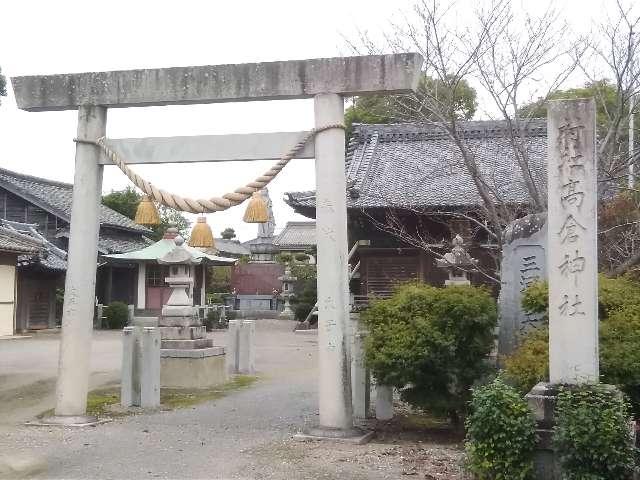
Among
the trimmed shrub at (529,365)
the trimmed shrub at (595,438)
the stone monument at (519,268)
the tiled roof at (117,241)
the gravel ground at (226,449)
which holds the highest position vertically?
the tiled roof at (117,241)

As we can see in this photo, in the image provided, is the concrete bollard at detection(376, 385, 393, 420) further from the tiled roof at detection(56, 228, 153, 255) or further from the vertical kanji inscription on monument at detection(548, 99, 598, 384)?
the tiled roof at detection(56, 228, 153, 255)

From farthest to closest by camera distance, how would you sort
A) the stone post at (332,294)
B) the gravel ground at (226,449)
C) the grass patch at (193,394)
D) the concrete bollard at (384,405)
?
the grass patch at (193,394) → the concrete bollard at (384,405) → the stone post at (332,294) → the gravel ground at (226,449)

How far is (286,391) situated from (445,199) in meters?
9.99

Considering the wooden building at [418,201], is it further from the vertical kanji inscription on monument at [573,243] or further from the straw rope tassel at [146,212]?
the vertical kanji inscription on monument at [573,243]

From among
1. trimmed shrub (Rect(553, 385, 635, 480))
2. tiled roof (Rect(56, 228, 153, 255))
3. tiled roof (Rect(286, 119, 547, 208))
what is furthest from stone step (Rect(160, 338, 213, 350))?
tiled roof (Rect(56, 228, 153, 255))

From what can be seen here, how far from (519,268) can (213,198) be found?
3.80 metres

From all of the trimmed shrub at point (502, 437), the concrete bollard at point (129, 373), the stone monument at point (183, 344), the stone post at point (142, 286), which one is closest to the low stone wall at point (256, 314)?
the stone post at point (142, 286)

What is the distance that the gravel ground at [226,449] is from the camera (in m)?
6.23

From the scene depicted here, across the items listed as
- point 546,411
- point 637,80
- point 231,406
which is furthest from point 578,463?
point 637,80

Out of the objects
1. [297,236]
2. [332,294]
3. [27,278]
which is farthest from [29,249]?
[297,236]

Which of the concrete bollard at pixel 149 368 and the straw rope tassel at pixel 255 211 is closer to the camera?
the straw rope tassel at pixel 255 211

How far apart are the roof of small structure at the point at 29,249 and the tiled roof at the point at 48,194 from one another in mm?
1809

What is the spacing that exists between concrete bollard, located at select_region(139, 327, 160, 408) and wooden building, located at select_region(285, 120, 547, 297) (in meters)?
8.90

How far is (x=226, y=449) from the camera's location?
23.4 feet
